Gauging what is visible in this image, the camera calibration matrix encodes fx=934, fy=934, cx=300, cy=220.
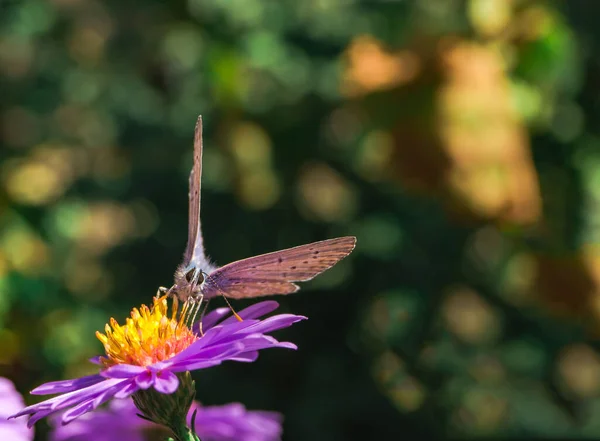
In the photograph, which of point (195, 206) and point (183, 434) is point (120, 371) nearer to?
point (183, 434)

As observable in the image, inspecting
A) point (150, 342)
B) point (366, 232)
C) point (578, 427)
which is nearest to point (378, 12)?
point (366, 232)

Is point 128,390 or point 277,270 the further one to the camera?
point 277,270

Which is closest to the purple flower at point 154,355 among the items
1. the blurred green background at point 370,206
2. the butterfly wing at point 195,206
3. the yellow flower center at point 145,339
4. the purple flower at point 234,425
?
the yellow flower center at point 145,339

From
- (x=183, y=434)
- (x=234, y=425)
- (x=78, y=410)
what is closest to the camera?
(x=78, y=410)

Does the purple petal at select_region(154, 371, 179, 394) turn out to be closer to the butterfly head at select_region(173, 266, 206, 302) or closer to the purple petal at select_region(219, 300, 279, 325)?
the purple petal at select_region(219, 300, 279, 325)

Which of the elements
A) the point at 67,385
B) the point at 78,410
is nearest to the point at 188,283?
the point at 67,385

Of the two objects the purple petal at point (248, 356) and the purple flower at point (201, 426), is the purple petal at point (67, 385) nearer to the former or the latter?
the purple petal at point (248, 356)

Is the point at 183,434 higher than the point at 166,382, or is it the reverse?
the point at 166,382

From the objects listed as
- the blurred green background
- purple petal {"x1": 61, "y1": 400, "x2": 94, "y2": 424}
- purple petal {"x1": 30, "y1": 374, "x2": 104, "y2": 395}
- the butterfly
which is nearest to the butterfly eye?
the butterfly
